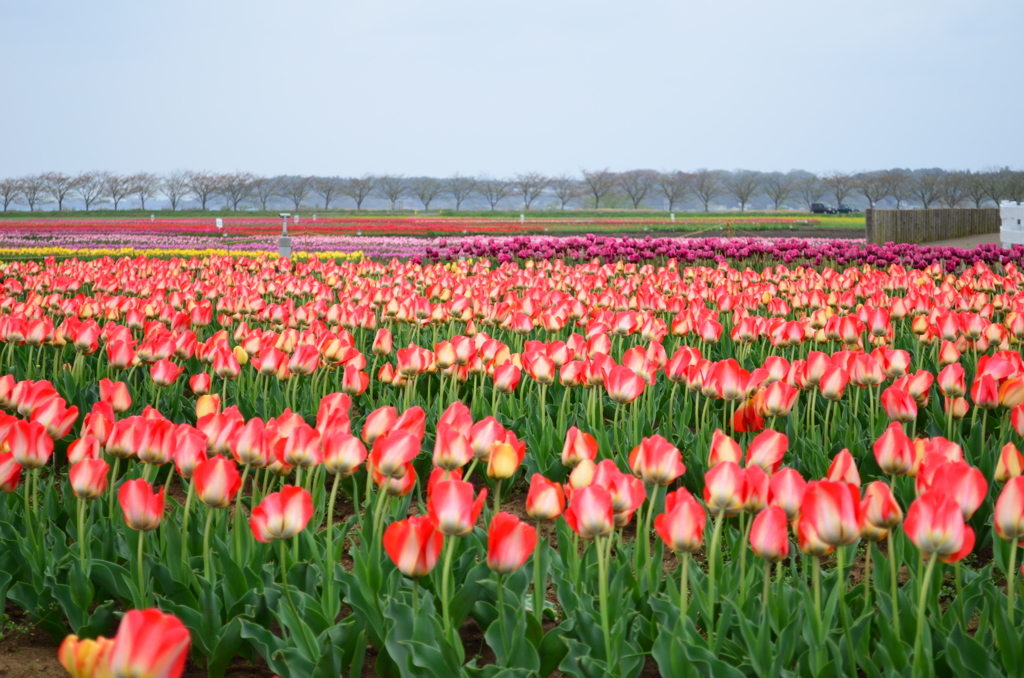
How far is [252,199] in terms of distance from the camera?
104 meters

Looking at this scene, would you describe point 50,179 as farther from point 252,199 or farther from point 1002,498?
point 1002,498

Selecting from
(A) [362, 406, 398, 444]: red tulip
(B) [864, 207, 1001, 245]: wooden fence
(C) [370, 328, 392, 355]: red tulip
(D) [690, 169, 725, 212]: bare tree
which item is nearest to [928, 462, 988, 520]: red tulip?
(A) [362, 406, 398, 444]: red tulip

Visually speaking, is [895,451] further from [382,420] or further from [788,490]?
[382,420]

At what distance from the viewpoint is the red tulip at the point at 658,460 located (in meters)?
2.04

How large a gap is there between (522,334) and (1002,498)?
13.8ft

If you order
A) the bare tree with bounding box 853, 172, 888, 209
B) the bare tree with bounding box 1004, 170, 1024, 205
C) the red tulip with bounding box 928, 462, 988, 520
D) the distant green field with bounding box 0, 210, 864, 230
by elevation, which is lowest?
the red tulip with bounding box 928, 462, 988, 520

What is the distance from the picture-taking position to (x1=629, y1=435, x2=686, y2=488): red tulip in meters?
2.04

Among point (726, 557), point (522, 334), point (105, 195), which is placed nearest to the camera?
point (726, 557)

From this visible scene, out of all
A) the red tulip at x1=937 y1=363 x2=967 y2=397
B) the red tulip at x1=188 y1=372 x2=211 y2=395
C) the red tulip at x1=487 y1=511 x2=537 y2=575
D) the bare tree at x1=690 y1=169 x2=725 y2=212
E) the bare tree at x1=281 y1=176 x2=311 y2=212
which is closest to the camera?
the red tulip at x1=487 y1=511 x2=537 y2=575

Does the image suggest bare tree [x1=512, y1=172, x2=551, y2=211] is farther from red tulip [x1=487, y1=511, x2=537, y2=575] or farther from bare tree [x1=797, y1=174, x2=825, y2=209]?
red tulip [x1=487, y1=511, x2=537, y2=575]

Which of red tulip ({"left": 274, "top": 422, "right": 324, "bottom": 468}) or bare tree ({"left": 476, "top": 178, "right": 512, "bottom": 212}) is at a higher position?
bare tree ({"left": 476, "top": 178, "right": 512, "bottom": 212})

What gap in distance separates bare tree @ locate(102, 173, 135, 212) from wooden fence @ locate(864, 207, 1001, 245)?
271 feet

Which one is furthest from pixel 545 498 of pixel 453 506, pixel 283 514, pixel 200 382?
pixel 200 382

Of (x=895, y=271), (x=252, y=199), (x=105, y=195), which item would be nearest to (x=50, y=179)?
(x=105, y=195)
